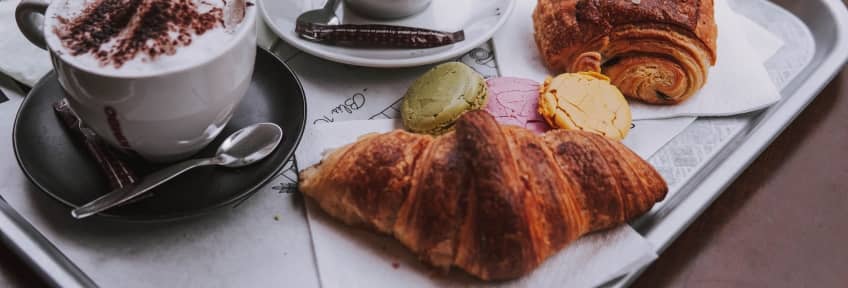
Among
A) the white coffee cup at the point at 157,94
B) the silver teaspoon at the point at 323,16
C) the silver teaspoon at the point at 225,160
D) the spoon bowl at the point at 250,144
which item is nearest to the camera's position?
the white coffee cup at the point at 157,94

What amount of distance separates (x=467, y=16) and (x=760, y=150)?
29.5 inches

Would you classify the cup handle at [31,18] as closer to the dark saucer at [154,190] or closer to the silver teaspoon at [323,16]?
the dark saucer at [154,190]

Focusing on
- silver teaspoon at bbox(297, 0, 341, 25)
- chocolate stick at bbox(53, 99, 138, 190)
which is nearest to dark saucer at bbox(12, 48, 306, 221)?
chocolate stick at bbox(53, 99, 138, 190)

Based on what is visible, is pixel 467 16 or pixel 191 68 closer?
pixel 191 68

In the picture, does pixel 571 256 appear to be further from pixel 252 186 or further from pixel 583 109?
pixel 252 186

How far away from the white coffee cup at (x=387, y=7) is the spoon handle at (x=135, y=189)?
2.11ft

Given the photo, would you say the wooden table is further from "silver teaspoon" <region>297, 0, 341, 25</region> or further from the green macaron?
"silver teaspoon" <region>297, 0, 341, 25</region>

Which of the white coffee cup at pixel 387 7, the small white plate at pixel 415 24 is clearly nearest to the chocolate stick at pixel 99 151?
the small white plate at pixel 415 24

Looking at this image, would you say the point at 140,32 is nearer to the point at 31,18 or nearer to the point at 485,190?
the point at 31,18

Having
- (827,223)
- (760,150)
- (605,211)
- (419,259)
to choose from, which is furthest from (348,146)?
(827,223)

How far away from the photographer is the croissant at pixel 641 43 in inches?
54.4

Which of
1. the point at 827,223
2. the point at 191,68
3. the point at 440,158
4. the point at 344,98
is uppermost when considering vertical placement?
the point at 191,68

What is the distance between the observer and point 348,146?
1166 mm

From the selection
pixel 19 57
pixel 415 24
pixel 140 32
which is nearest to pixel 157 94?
pixel 140 32
